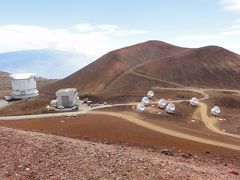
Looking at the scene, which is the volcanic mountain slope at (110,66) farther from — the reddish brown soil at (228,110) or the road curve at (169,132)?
the road curve at (169,132)

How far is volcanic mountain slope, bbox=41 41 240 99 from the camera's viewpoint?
120 meters

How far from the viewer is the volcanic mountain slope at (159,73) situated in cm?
11994

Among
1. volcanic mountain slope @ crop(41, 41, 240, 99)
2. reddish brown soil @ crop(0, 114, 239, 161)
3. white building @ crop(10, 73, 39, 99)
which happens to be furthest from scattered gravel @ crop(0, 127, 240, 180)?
volcanic mountain slope @ crop(41, 41, 240, 99)

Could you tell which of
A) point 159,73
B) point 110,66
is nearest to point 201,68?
point 159,73

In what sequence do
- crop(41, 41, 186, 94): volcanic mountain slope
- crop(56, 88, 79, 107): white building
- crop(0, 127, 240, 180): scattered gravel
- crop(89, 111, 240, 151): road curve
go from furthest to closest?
crop(41, 41, 186, 94): volcanic mountain slope < crop(56, 88, 79, 107): white building < crop(89, 111, 240, 151): road curve < crop(0, 127, 240, 180): scattered gravel

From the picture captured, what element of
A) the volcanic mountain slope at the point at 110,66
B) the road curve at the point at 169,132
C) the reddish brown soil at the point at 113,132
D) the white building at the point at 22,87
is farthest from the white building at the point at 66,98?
the volcanic mountain slope at the point at 110,66

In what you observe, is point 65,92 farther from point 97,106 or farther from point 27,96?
point 27,96

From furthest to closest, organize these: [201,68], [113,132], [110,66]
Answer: [110,66] < [201,68] < [113,132]

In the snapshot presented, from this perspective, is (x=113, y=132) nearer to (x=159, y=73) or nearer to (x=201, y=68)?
(x=159, y=73)

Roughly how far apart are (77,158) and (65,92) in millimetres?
47296

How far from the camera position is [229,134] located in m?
48.3

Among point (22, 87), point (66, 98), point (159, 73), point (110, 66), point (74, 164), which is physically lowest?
point (74, 164)

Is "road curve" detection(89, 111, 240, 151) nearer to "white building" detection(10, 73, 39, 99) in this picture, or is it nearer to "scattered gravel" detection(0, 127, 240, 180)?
"scattered gravel" detection(0, 127, 240, 180)

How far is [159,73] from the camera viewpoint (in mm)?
128500
